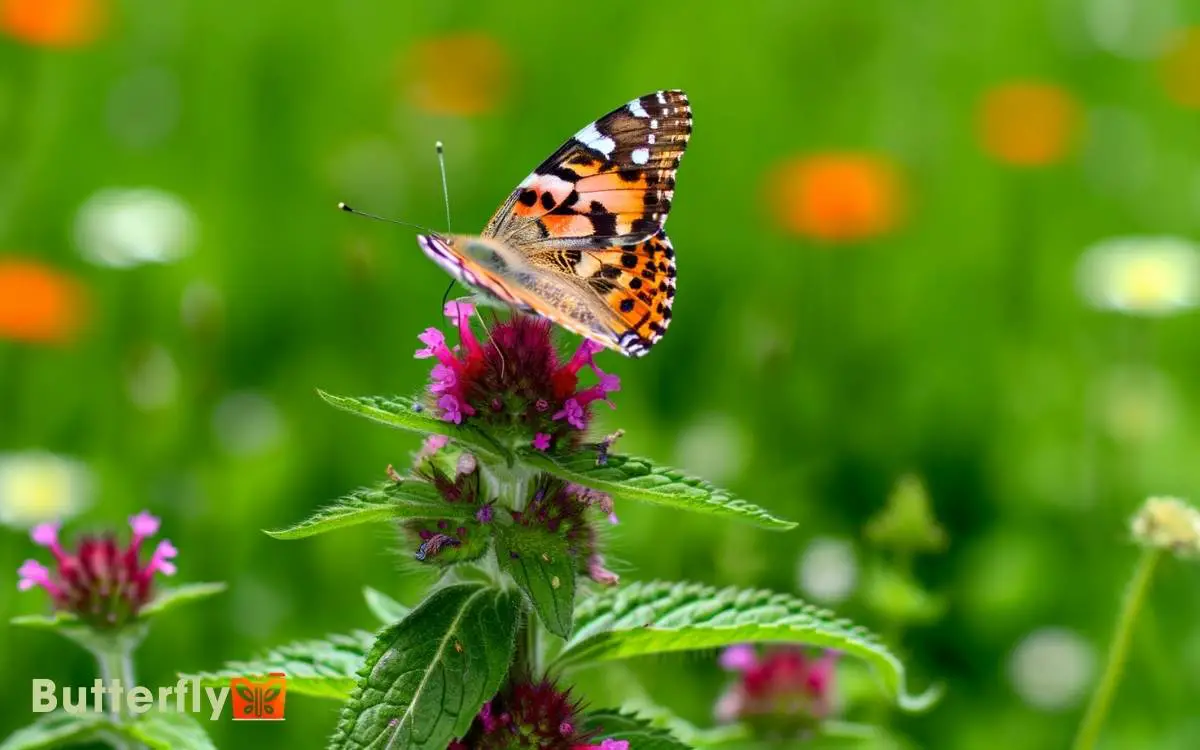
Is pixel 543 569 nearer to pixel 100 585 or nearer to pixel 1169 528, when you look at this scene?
pixel 100 585

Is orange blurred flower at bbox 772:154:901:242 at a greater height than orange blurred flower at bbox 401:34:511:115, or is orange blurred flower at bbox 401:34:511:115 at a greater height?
orange blurred flower at bbox 401:34:511:115

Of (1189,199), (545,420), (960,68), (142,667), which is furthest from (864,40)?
(545,420)

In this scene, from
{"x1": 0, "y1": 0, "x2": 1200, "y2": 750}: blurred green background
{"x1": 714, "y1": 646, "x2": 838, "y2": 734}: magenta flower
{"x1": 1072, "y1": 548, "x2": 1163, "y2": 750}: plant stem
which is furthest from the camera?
{"x1": 0, "y1": 0, "x2": 1200, "y2": 750}: blurred green background

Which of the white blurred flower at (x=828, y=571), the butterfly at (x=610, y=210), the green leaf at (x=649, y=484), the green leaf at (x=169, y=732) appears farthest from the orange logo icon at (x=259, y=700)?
the white blurred flower at (x=828, y=571)

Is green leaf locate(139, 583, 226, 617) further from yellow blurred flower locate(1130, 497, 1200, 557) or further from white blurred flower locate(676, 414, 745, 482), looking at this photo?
white blurred flower locate(676, 414, 745, 482)

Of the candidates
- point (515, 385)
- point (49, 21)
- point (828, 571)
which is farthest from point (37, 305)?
point (515, 385)

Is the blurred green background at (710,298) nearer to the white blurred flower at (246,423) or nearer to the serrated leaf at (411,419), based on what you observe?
the white blurred flower at (246,423)

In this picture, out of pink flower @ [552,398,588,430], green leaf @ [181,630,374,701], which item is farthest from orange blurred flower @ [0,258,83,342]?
pink flower @ [552,398,588,430]
